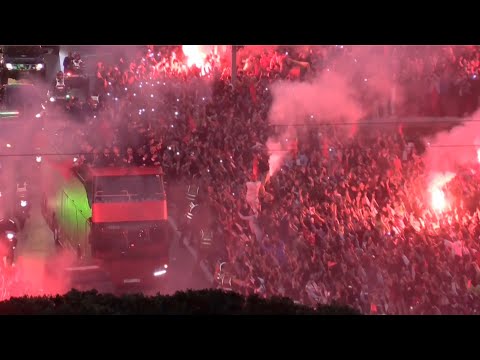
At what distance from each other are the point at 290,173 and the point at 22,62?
2.33 metres

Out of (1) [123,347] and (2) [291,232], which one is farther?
(2) [291,232]

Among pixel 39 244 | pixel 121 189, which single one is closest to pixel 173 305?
pixel 121 189

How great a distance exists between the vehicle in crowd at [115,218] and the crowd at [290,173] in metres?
0.19

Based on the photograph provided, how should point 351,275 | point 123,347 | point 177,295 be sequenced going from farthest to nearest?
point 351,275 → point 177,295 → point 123,347

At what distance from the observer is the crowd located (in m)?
5.80

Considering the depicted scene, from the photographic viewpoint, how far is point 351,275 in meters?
5.82

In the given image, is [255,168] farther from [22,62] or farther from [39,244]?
[22,62]

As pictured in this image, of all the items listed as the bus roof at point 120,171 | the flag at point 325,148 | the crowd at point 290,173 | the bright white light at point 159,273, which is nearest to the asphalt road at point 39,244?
the bright white light at point 159,273

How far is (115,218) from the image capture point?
572 centimetres

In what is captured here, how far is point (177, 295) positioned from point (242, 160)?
1.29 m

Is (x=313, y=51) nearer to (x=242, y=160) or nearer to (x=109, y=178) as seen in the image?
(x=242, y=160)

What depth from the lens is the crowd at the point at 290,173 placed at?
19.0ft

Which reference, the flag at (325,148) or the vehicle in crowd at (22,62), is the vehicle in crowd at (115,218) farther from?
the flag at (325,148)
